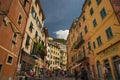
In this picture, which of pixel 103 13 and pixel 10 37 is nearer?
pixel 10 37

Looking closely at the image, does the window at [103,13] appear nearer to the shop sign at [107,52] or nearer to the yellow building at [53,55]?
the shop sign at [107,52]

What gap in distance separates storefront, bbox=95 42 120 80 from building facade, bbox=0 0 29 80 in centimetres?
1214

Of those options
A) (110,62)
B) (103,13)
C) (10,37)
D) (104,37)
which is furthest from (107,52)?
(10,37)

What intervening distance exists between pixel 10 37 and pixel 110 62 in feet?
43.0

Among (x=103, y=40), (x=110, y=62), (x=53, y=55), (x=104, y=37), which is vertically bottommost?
(x=110, y=62)

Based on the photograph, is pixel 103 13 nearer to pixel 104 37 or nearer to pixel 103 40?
pixel 104 37

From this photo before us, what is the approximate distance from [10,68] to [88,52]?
15.2 metres

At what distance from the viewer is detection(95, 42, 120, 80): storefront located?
47.4 feet

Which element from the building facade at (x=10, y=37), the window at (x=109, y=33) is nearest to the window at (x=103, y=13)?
the window at (x=109, y=33)

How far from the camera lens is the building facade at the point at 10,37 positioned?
39.1ft

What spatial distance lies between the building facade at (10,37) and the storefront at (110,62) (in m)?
12.1

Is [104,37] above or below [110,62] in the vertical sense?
above

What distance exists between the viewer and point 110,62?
15867mm

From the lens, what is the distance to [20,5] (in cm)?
1598
